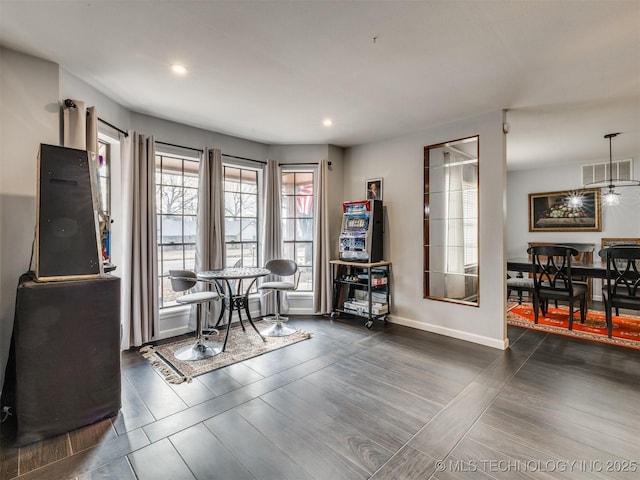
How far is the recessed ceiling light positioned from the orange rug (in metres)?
4.86

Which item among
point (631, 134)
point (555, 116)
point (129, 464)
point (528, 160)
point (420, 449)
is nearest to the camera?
point (129, 464)

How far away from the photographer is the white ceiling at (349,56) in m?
1.84

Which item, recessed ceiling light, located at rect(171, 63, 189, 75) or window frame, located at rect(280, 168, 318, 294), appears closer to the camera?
recessed ceiling light, located at rect(171, 63, 189, 75)

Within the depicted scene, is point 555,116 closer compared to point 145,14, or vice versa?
point 145,14

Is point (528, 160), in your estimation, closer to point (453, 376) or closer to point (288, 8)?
point (453, 376)

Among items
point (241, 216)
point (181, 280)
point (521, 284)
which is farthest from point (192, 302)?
point (521, 284)

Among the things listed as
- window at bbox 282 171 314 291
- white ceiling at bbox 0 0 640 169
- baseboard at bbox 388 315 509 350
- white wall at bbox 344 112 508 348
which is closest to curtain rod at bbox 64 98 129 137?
white ceiling at bbox 0 0 640 169

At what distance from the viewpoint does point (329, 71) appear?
2.53 meters

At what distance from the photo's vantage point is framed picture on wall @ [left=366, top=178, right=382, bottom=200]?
4520 millimetres

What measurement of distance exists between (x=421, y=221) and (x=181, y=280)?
3.00m

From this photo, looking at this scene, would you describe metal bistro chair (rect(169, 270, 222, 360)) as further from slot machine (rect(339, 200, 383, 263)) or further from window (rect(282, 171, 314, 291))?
slot machine (rect(339, 200, 383, 263))

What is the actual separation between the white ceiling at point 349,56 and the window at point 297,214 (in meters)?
1.26

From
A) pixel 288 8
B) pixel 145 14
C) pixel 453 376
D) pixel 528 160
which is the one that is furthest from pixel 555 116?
pixel 145 14

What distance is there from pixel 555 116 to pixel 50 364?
5146 millimetres
